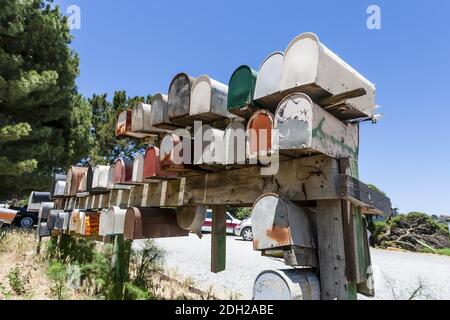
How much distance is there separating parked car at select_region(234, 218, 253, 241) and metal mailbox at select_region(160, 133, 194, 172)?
12448 mm

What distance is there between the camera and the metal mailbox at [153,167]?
1.94 meters

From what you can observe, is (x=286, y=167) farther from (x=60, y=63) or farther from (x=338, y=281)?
(x=60, y=63)

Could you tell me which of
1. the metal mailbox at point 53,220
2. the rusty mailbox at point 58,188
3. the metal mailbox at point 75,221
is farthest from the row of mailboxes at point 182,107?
the metal mailbox at point 53,220

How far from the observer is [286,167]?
4.66 ft

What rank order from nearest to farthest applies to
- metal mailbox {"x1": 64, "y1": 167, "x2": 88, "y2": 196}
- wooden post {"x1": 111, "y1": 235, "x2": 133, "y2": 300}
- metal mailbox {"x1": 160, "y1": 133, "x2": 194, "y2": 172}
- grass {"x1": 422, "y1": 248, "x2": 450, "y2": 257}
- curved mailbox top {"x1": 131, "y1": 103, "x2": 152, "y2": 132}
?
metal mailbox {"x1": 160, "y1": 133, "x2": 194, "y2": 172} < curved mailbox top {"x1": 131, "y1": 103, "x2": 152, "y2": 132} < wooden post {"x1": 111, "y1": 235, "x2": 133, "y2": 300} < metal mailbox {"x1": 64, "y1": 167, "x2": 88, "y2": 196} < grass {"x1": 422, "y1": 248, "x2": 450, "y2": 257}

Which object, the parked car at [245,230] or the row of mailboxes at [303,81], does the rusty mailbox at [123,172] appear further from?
the parked car at [245,230]

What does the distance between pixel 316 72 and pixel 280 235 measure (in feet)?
2.06

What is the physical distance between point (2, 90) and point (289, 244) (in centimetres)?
917

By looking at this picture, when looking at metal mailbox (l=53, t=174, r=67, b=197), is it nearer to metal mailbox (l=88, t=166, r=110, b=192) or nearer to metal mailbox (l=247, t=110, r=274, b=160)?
metal mailbox (l=88, t=166, r=110, b=192)

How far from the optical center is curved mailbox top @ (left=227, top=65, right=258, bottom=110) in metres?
1.49

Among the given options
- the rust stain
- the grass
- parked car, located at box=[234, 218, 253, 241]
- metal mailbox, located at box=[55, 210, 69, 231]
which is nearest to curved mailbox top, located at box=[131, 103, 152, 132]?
→ the rust stain

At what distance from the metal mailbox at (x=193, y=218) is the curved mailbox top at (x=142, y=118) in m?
0.64
